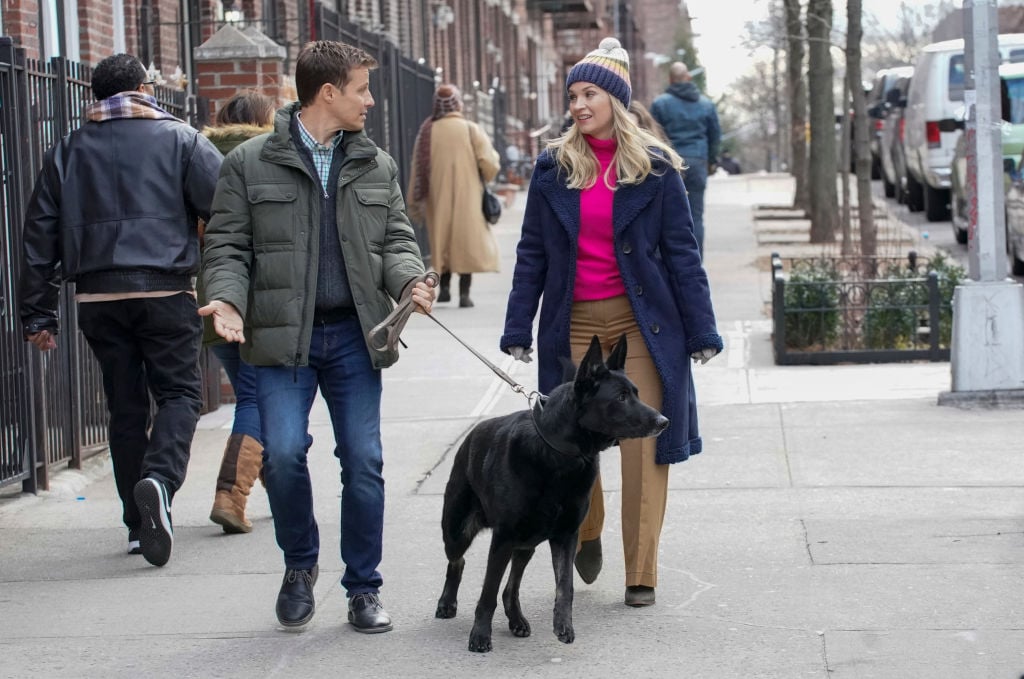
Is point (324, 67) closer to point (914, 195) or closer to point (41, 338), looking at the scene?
point (41, 338)

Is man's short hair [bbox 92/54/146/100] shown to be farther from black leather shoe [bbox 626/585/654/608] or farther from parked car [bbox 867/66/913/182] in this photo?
parked car [bbox 867/66/913/182]

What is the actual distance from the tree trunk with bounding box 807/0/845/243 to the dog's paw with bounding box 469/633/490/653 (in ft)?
49.5

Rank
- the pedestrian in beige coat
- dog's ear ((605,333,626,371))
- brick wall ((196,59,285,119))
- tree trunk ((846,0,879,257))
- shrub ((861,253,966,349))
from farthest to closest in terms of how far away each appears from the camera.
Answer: the pedestrian in beige coat → tree trunk ((846,0,879,257)) → shrub ((861,253,966,349)) → brick wall ((196,59,285,119)) → dog's ear ((605,333,626,371))

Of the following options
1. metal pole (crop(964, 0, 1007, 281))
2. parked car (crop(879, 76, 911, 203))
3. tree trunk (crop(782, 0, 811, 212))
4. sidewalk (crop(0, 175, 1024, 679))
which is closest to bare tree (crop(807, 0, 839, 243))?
parked car (crop(879, 76, 911, 203))

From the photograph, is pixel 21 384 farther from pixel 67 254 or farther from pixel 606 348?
pixel 606 348

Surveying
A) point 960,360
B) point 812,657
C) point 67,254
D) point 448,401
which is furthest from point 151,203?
point 960,360

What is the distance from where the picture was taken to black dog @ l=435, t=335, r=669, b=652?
4.97 m

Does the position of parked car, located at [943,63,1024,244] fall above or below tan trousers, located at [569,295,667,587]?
above

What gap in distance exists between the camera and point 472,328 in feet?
43.5

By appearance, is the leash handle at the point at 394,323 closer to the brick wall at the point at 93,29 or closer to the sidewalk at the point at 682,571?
the sidewalk at the point at 682,571

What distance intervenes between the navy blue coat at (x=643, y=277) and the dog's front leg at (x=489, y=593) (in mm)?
788

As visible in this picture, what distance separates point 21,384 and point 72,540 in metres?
1.00

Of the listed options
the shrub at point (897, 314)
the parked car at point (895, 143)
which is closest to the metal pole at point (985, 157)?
the shrub at point (897, 314)

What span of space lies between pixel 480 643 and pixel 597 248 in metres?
1.35
